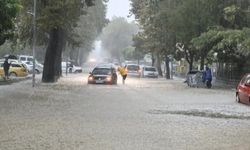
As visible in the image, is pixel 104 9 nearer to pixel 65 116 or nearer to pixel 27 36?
pixel 27 36

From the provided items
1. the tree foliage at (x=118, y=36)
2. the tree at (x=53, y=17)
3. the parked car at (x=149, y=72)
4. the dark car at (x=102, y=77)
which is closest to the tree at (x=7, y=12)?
the tree at (x=53, y=17)

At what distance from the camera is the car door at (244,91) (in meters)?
29.7

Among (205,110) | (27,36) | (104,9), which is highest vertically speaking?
(104,9)

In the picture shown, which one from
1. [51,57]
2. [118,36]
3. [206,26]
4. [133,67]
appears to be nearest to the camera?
[51,57]

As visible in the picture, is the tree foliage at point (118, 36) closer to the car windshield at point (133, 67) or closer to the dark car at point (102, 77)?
the car windshield at point (133, 67)

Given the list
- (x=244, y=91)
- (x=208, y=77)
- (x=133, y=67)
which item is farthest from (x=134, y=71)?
(x=244, y=91)

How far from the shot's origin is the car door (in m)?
29.7

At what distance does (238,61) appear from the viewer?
51812 millimetres

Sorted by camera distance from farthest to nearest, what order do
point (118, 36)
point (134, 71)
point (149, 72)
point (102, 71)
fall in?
point (118, 36)
point (134, 71)
point (149, 72)
point (102, 71)

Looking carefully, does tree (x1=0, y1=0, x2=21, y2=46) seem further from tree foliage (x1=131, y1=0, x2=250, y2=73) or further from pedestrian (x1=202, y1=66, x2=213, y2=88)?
pedestrian (x1=202, y1=66, x2=213, y2=88)

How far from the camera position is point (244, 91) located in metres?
30.2

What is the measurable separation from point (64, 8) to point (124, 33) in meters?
141

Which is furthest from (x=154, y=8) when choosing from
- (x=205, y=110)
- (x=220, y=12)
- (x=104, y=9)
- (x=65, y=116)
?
(x=65, y=116)

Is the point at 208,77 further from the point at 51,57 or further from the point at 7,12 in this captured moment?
the point at 7,12
